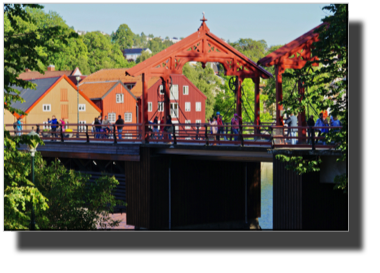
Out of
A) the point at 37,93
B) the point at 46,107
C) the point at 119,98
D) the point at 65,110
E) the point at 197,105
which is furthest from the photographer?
the point at 197,105

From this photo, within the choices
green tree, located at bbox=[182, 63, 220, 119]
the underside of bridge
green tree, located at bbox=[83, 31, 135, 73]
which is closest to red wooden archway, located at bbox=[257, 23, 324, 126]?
the underside of bridge

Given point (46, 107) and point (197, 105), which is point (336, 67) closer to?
point (46, 107)

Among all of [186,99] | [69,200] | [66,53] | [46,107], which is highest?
[66,53]

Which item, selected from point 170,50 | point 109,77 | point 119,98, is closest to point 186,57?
point 170,50

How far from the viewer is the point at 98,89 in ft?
209

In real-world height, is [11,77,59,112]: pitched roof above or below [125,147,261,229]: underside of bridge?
above

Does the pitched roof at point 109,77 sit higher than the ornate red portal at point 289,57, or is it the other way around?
the pitched roof at point 109,77

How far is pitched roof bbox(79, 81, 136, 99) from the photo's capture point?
62438 mm

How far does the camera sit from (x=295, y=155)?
18969mm

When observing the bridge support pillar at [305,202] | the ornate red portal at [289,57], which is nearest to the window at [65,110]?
the ornate red portal at [289,57]

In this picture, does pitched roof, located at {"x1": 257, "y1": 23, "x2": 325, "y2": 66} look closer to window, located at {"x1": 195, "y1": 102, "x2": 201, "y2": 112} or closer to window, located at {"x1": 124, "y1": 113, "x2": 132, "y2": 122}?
window, located at {"x1": 124, "y1": 113, "x2": 132, "y2": 122}

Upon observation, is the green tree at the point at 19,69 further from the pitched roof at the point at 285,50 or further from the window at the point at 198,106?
the window at the point at 198,106

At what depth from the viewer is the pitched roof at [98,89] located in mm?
62438
